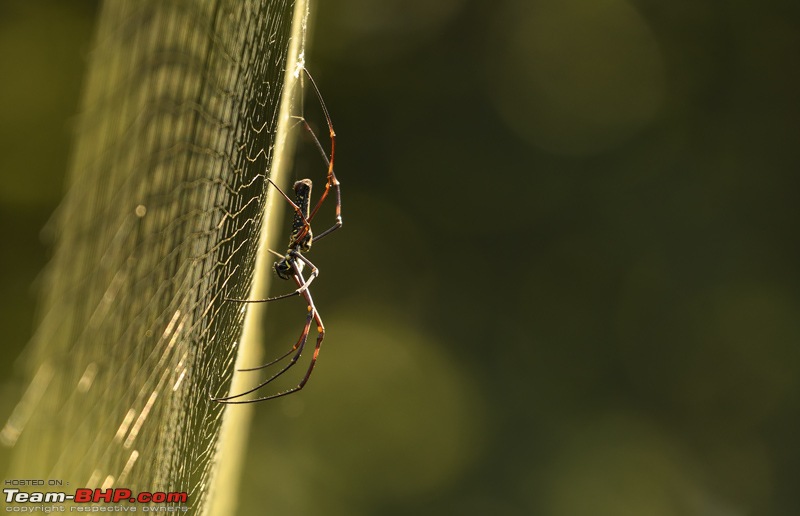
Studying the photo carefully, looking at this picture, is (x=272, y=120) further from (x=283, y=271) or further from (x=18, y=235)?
(x=18, y=235)

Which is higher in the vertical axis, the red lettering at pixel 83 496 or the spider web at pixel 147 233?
the spider web at pixel 147 233

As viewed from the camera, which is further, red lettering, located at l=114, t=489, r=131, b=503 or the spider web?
red lettering, located at l=114, t=489, r=131, b=503

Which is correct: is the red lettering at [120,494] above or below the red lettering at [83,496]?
below

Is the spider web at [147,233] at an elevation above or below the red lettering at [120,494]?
above

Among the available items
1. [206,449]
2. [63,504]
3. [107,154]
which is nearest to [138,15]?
[107,154]

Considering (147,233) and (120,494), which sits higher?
(147,233)

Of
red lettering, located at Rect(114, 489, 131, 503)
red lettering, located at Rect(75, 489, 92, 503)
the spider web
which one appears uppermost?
the spider web

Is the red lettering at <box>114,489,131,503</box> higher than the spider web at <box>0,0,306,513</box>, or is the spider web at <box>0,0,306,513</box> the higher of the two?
the spider web at <box>0,0,306,513</box>

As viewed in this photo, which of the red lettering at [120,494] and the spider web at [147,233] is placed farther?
the red lettering at [120,494]

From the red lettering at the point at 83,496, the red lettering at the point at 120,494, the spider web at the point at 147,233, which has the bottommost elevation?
the red lettering at the point at 120,494
